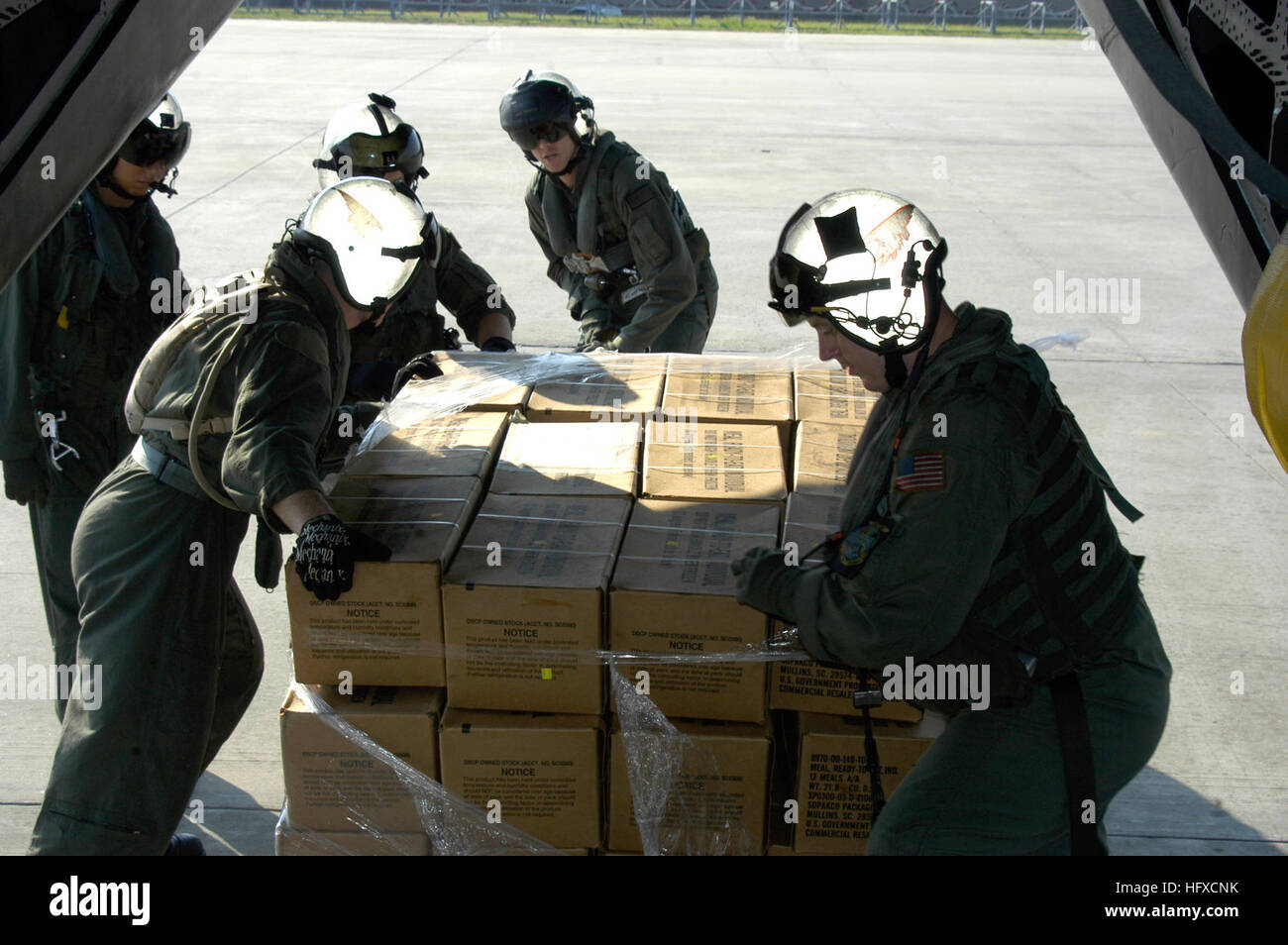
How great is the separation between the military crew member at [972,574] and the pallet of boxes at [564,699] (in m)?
0.31

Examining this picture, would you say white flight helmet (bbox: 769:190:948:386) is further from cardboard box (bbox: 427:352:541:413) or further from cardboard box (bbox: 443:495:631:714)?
cardboard box (bbox: 427:352:541:413)

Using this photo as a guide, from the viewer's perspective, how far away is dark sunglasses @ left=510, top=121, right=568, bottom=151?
4.95 meters

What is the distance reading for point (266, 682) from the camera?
4.74 metres

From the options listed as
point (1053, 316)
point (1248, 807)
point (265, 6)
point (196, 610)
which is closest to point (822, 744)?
point (196, 610)

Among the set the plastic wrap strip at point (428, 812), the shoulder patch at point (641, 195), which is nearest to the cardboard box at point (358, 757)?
the plastic wrap strip at point (428, 812)

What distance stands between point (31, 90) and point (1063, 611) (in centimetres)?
214

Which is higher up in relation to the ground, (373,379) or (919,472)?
(919,472)

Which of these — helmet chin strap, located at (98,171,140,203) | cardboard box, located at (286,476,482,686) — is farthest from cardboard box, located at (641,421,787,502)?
helmet chin strap, located at (98,171,140,203)

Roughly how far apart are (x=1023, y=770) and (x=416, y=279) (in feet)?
9.70

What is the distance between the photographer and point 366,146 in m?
4.63

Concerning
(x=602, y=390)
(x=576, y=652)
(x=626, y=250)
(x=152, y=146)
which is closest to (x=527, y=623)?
(x=576, y=652)

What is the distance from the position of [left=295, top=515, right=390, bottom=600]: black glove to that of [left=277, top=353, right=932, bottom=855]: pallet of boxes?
113mm

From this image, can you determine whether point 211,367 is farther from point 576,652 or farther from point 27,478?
point 27,478

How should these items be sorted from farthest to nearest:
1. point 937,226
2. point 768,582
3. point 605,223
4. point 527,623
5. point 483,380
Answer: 1. point 937,226
2. point 605,223
3. point 483,380
4. point 527,623
5. point 768,582
